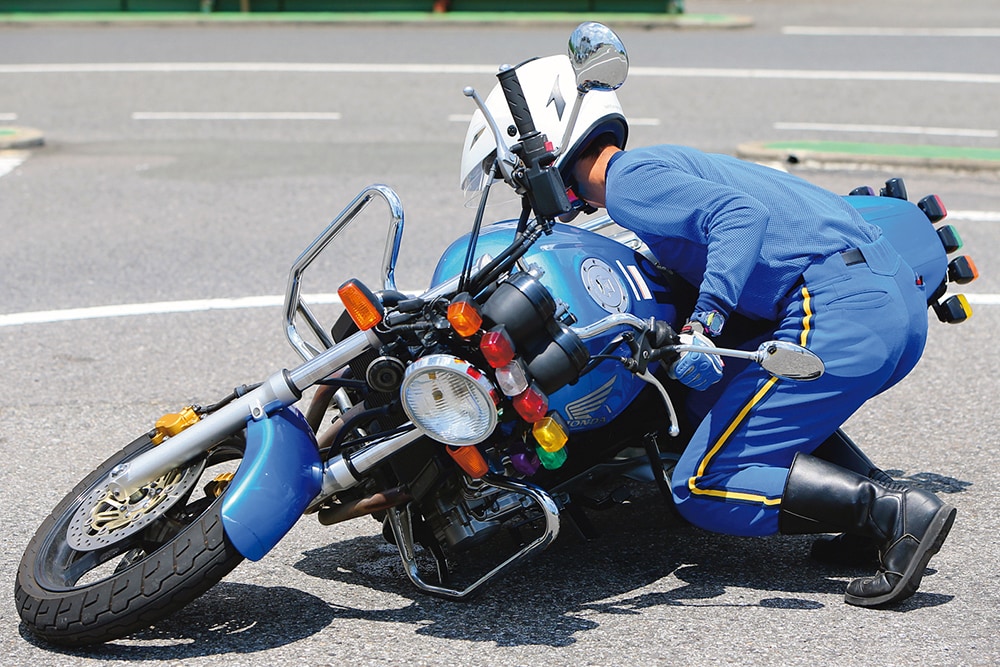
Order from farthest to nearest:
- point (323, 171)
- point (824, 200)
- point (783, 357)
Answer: point (323, 171) → point (824, 200) → point (783, 357)

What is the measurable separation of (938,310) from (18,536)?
2.96m

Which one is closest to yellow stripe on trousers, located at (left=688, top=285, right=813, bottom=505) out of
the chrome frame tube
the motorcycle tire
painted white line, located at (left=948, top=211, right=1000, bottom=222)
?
the chrome frame tube

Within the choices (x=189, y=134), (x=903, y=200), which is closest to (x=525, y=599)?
(x=903, y=200)

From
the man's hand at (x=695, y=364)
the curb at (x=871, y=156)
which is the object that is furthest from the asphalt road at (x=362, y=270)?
the man's hand at (x=695, y=364)

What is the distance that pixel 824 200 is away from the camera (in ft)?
12.9

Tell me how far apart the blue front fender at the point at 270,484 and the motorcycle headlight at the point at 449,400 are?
1.06ft

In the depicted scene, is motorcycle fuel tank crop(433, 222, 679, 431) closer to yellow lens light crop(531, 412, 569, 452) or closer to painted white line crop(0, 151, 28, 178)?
yellow lens light crop(531, 412, 569, 452)

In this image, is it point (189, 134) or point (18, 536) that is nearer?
point (18, 536)

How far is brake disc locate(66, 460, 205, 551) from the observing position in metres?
3.57

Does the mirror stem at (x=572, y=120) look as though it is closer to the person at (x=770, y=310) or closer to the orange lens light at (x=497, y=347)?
the person at (x=770, y=310)

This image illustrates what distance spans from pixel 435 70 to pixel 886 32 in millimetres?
5795

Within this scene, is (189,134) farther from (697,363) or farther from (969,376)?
(697,363)

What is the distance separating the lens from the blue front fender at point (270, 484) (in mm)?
3301

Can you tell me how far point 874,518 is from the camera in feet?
11.9
